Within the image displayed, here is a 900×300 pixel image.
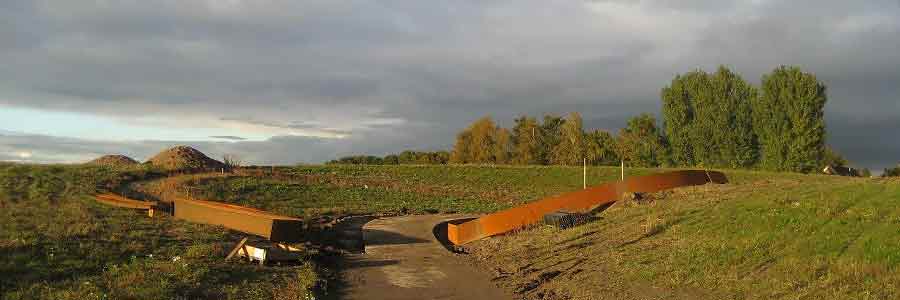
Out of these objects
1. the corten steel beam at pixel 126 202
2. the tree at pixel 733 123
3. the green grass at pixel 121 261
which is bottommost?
the green grass at pixel 121 261

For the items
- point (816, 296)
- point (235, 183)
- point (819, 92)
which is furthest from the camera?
point (819, 92)

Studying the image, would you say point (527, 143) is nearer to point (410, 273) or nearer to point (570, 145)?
point (570, 145)

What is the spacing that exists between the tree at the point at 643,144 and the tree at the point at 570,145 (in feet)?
22.8

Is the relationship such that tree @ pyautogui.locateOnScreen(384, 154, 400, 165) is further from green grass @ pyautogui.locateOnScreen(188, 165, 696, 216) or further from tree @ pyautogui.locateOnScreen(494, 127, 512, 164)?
green grass @ pyautogui.locateOnScreen(188, 165, 696, 216)

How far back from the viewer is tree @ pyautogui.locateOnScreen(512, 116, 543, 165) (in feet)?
278

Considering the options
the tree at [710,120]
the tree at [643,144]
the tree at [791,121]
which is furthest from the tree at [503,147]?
the tree at [791,121]

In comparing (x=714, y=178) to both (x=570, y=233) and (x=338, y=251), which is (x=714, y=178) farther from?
(x=338, y=251)

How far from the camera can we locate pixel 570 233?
1795 centimetres

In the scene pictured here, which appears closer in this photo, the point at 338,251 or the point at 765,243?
the point at 765,243

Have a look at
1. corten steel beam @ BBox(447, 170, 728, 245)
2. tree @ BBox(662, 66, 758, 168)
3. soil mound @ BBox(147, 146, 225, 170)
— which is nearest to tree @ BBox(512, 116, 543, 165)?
tree @ BBox(662, 66, 758, 168)

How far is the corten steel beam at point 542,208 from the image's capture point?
66.9 feet

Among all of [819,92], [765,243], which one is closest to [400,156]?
[819,92]

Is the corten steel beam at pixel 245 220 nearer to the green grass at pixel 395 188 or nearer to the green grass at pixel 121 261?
the green grass at pixel 121 261

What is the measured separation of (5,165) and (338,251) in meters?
33.4
